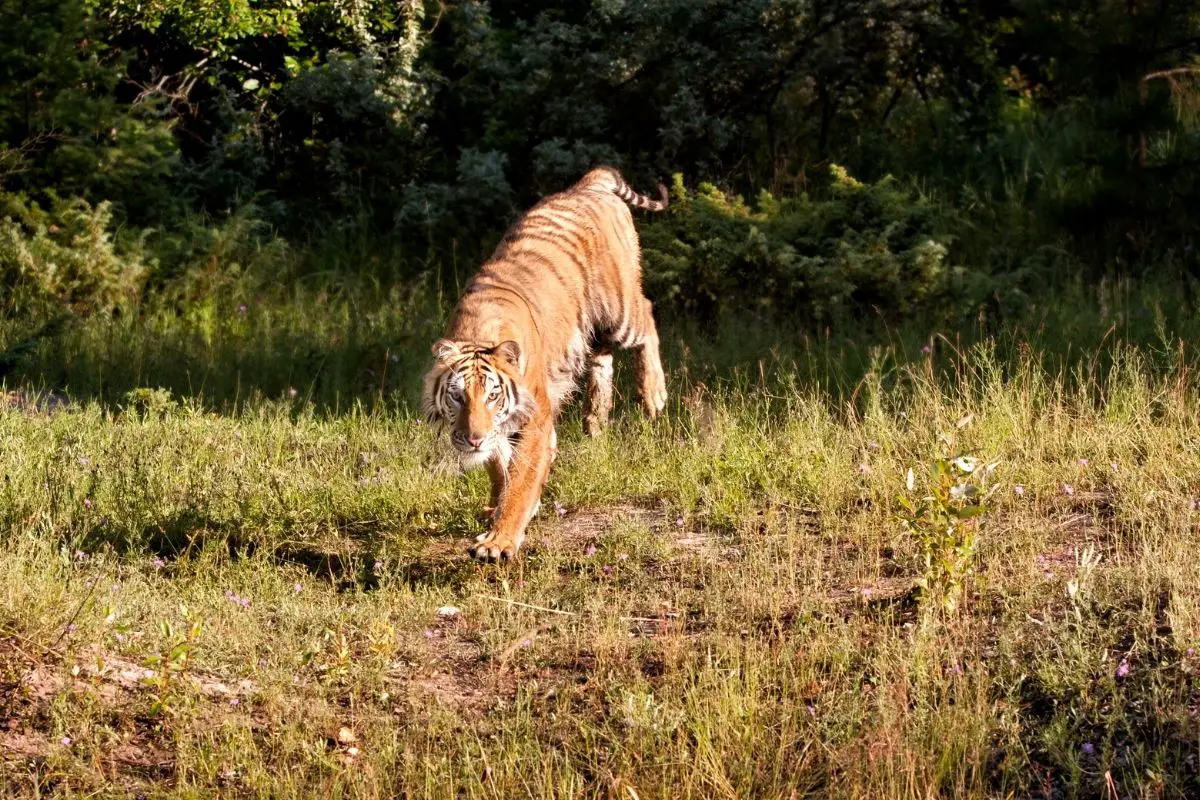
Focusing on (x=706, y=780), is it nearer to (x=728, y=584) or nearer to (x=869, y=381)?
(x=728, y=584)

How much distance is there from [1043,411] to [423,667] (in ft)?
10.8

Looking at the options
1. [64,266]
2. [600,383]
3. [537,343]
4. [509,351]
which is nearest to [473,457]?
[509,351]

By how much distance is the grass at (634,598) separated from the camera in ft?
13.0

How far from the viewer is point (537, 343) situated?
6.40 meters

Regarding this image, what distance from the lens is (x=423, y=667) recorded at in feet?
15.4

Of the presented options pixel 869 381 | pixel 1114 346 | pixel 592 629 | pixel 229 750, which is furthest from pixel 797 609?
pixel 1114 346

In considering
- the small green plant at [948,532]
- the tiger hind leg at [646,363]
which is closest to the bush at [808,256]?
the tiger hind leg at [646,363]

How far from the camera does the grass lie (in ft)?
13.0

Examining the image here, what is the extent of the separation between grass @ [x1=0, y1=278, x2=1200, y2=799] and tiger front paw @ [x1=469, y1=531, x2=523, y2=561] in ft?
0.33

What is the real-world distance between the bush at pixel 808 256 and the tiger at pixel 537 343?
1.18m

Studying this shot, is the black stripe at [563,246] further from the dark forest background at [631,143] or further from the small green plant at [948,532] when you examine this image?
the small green plant at [948,532]

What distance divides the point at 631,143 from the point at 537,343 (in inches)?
228

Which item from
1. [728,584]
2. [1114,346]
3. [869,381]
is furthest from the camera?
[1114,346]

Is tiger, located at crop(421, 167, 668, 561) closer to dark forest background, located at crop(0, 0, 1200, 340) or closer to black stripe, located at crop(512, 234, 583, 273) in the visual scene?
black stripe, located at crop(512, 234, 583, 273)
